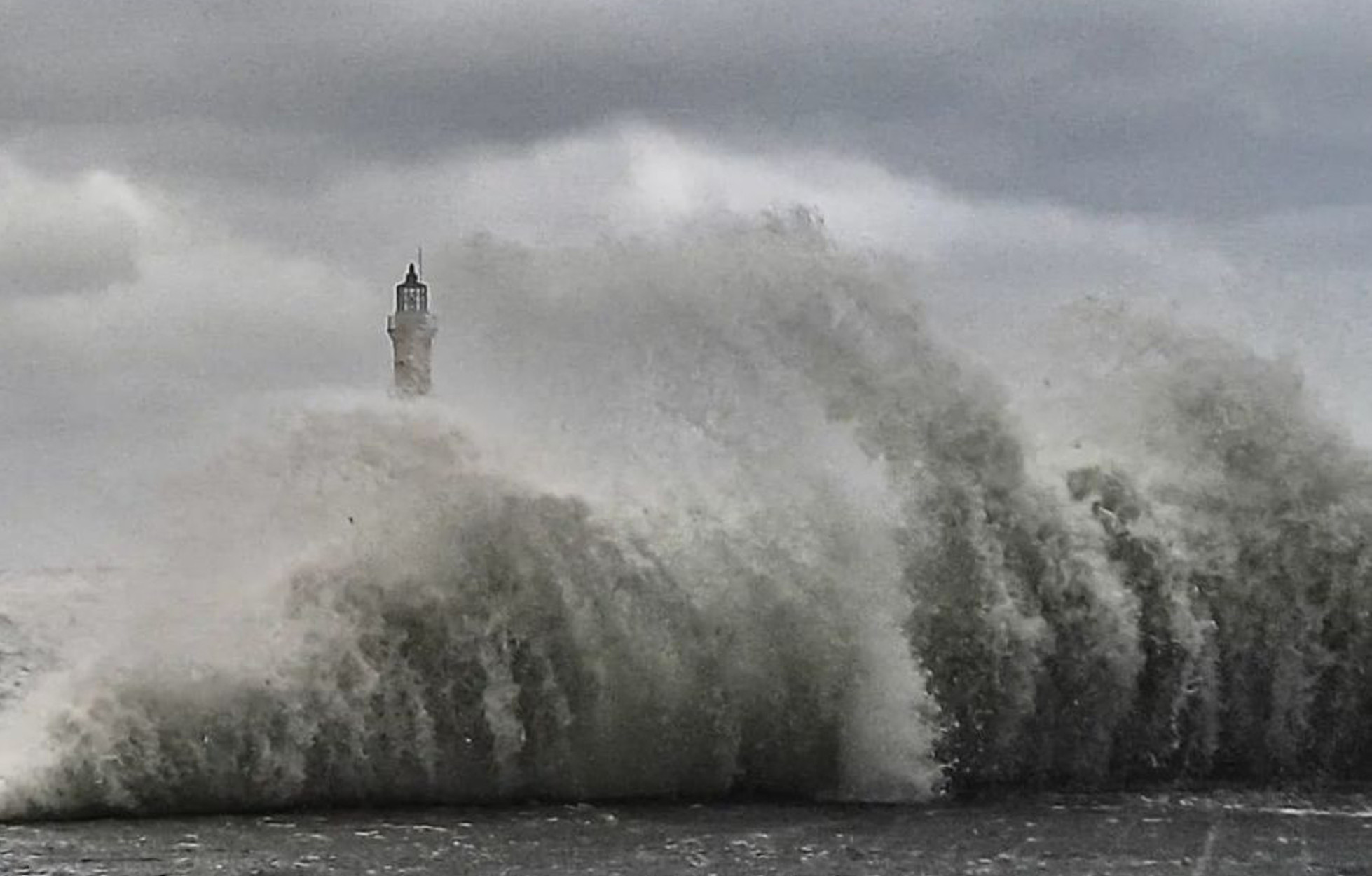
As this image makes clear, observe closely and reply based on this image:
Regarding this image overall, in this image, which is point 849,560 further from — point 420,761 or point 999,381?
point 420,761

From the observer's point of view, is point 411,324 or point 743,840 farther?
point 411,324

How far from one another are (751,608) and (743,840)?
426 centimetres

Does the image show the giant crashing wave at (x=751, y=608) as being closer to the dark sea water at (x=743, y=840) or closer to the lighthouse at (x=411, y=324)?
the dark sea water at (x=743, y=840)

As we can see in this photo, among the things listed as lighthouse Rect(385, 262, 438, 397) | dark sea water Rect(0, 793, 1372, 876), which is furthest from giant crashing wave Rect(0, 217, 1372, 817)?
lighthouse Rect(385, 262, 438, 397)

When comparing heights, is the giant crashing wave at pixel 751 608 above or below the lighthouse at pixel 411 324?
below

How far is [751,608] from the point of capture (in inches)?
786

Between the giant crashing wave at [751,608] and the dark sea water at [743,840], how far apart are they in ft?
3.11

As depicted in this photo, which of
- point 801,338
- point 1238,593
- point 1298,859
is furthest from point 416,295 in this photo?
point 1298,859

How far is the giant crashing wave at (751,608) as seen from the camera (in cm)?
1814

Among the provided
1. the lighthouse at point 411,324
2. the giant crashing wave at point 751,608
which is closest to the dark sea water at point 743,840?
the giant crashing wave at point 751,608

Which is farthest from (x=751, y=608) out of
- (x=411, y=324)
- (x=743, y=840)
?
(x=411, y=324)

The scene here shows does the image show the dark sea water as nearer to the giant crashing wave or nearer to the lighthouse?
the giant crashing wave

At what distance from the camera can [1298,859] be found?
49.0 feet

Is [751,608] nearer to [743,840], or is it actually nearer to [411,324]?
[743,840]
